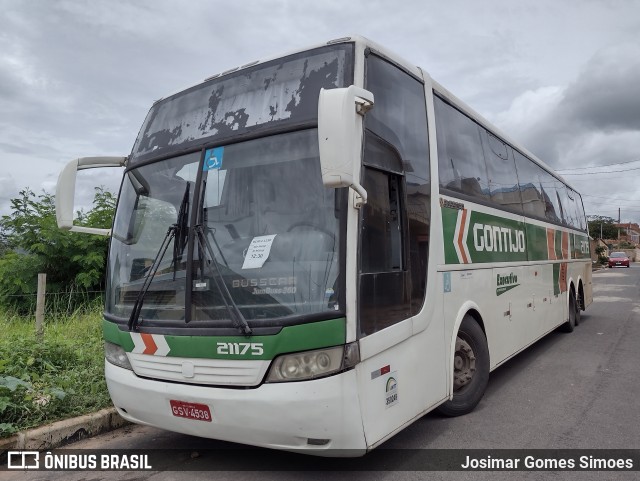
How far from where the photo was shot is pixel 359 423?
10.8ft

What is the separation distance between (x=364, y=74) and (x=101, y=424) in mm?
3969

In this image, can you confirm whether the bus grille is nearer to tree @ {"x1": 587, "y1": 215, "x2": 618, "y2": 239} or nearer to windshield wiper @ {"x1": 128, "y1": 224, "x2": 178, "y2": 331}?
windshield wiper @ {"x1": 128, "y1": 224, "x2": 178, "y2": 331}

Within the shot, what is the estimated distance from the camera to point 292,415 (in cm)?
325

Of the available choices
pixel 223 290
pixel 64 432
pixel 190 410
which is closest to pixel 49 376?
pixel 64 432

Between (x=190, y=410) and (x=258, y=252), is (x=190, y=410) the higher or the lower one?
the lower one

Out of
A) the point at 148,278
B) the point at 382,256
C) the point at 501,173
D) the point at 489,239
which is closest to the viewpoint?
the point at 382,256

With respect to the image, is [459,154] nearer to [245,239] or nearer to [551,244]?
[245,239]

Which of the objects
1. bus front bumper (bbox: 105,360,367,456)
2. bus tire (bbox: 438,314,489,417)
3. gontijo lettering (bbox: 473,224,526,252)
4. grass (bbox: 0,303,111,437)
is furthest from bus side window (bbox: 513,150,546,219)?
grass (bbox: 0,303,111,437)

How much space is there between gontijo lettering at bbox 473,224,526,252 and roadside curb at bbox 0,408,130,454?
401cm

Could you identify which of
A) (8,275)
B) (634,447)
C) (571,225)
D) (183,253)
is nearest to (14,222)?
(8,275)

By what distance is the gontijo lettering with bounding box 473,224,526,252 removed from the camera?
5617 mm

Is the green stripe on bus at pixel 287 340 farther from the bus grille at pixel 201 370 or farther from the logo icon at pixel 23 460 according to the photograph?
the logo icon at pixel 23 460

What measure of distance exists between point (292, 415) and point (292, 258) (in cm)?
98

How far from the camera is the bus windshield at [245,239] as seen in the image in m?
3.42
